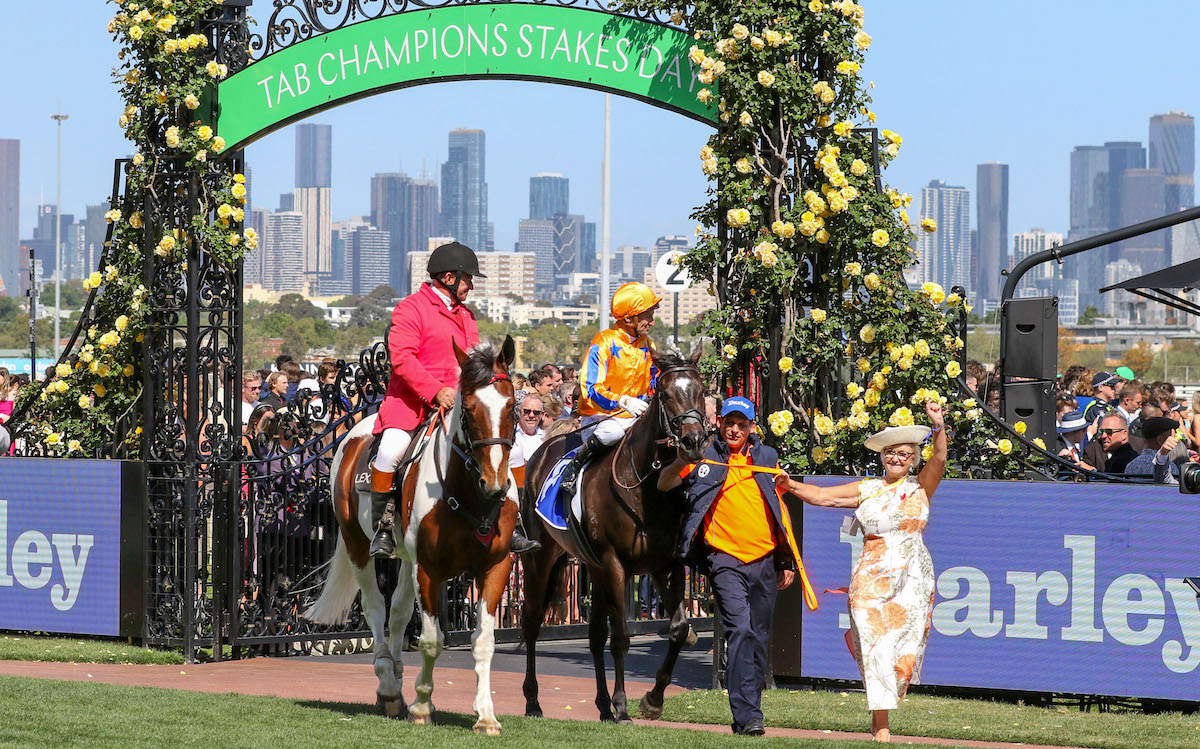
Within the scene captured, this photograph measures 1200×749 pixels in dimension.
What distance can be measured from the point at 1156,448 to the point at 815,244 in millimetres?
3101

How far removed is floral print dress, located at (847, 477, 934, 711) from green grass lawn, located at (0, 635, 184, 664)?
227 inches

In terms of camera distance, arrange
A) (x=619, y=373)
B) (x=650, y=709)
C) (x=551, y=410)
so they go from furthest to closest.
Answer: (x=551, y=410)
(x=619, y=373)
(x=650, y=709)

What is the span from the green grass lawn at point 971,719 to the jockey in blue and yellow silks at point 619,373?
176 cm

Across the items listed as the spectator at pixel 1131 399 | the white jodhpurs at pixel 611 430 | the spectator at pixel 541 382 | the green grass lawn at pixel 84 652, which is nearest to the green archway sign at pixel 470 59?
the white jodhpurs at pixel 611 430

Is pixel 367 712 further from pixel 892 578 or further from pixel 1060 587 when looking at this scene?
pixel 1060 587

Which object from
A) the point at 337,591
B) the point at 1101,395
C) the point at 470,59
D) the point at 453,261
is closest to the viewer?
the point at 453,261

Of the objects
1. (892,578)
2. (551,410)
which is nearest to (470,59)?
(551,410)

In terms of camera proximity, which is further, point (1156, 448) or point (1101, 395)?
point (1101, 395)

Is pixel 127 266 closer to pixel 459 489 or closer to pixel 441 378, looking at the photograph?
pixel 441 378

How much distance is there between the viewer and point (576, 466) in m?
9.78

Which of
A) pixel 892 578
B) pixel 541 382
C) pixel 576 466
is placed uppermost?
pixel 541 382

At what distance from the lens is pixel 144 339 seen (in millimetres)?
12148

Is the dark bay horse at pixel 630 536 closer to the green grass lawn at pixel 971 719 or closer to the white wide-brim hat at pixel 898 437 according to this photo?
the green grass lawn at pixel 971 719

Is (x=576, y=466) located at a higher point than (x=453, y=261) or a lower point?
lower
